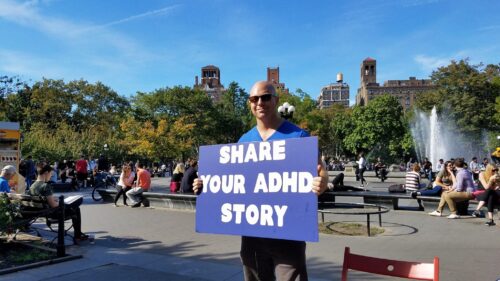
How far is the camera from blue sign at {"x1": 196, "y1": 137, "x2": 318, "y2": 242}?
2.89 m

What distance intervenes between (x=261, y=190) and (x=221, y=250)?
430cm

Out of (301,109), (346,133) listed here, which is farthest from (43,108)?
(346,133)

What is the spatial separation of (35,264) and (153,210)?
6262 millimetres

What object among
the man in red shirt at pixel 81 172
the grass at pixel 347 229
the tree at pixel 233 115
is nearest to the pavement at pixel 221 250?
the grass at pixel 347 229

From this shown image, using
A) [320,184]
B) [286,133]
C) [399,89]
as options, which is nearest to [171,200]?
[286,133]

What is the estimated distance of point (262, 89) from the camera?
123 inches

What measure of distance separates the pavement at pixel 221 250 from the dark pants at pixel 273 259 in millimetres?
2370

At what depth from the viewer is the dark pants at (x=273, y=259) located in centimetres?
301

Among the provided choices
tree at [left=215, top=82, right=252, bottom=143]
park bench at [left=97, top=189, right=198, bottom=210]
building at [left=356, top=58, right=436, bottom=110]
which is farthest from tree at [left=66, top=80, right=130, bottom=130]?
building at [left=356, top=58, right=436, bottom=110]

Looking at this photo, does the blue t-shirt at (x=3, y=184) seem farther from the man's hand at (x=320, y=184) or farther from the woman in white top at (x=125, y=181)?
the man's hand at (x=320, y=184)

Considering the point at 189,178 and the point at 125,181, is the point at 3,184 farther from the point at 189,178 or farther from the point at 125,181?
the point at 189,178

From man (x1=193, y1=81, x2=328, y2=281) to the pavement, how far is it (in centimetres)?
240

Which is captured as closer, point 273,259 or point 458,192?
point 273,259

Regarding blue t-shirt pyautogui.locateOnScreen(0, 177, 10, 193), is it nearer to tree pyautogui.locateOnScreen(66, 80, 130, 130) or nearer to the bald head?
the bald head
